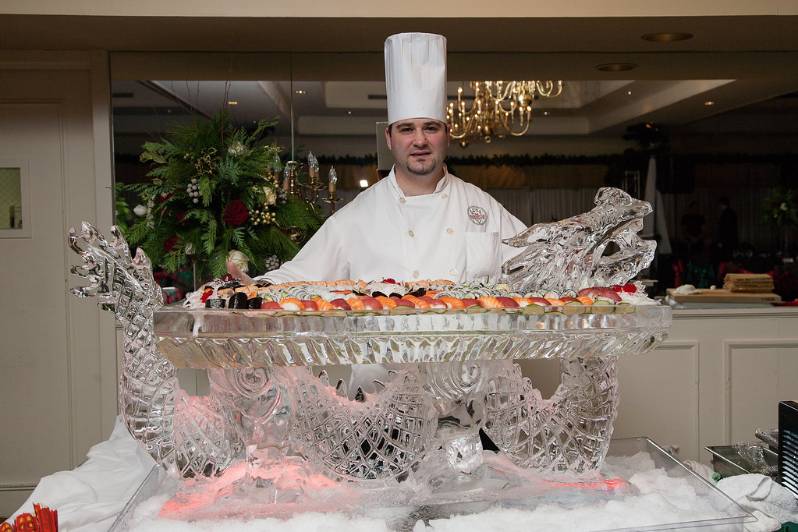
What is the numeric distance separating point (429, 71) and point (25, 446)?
292 cm

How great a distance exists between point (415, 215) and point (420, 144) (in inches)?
8.6

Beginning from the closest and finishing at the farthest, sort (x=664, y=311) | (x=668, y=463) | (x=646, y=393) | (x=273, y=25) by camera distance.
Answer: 1. (x=664, y=311)
2. (x=668, y=463)
3. (x=273, y=25)
4. (x=646, y=393)

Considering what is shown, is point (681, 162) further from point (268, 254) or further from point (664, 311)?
point (664, 311)

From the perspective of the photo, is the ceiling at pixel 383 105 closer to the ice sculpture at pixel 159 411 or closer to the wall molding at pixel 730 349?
the wall molding at pixel 730 349

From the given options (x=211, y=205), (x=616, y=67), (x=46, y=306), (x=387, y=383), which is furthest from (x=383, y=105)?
(x=387, y=383)

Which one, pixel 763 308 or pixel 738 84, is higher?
pixel 738 84

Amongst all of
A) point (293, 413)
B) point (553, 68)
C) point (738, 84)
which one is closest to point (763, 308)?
point (738, 84)

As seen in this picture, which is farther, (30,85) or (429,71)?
(30,85)

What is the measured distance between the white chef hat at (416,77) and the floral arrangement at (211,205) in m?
0.84

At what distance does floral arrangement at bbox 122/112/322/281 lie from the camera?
2785 mm

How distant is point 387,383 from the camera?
1.36 metres

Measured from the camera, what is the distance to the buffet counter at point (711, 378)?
3498mm

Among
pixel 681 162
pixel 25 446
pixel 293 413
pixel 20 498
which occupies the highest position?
pixel 681 162

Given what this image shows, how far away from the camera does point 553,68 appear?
3.88 m
